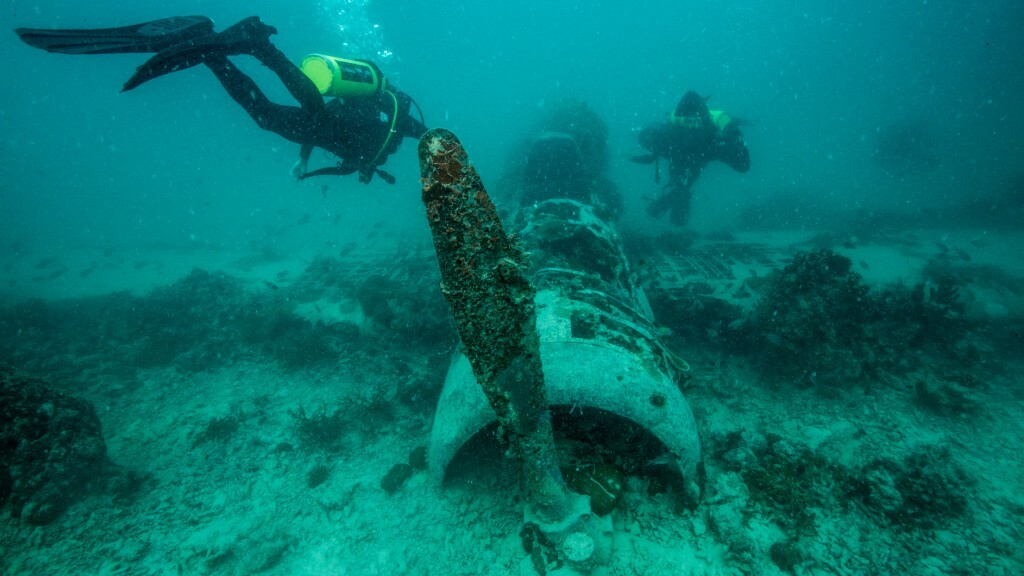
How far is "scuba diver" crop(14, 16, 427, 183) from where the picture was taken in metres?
4.88

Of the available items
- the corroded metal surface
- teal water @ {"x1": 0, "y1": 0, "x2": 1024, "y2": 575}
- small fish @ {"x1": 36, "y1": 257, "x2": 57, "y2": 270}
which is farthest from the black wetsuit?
small fish @ {"x1": 36, "y1": 257, "x2": 57, "y2": 270}

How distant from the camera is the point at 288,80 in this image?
6.24m

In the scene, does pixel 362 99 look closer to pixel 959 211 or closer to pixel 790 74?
pixel 959 211

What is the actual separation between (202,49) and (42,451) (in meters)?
5.69

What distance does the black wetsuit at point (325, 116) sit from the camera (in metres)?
6.20

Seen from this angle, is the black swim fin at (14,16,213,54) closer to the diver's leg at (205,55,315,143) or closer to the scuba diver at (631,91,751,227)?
the diver's leg at (205,55,315,143)

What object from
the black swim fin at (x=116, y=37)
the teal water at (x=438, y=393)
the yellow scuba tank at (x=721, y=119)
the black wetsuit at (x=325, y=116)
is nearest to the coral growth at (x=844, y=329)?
the teal water at (x=438, y=393)

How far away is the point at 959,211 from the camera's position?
16.9 metres

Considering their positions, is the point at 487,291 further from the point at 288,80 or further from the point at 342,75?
the point at 342,75

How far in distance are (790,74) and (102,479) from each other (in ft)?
463

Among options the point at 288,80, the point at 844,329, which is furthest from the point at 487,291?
the point at 844,329

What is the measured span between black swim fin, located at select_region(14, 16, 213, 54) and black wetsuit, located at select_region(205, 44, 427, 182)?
17.3 inches

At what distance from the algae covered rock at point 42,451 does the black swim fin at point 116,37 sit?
427 cm

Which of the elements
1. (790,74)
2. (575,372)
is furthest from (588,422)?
(790,74)
